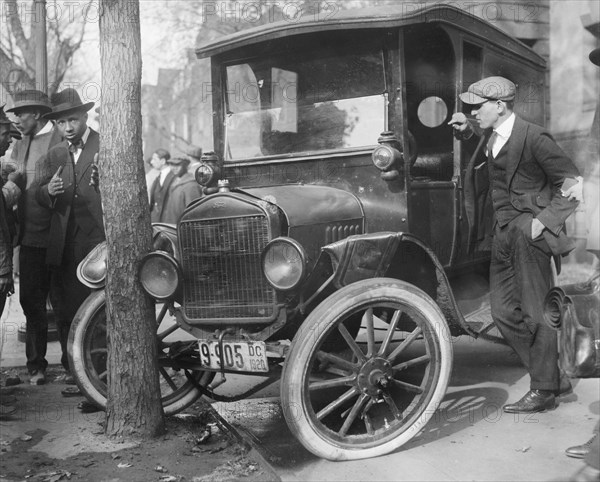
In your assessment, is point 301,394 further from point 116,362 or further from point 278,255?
point 116,362

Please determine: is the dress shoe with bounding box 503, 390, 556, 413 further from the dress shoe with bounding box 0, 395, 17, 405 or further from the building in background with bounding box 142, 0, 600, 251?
the building in background with bounding box 142, 0, 600, 251

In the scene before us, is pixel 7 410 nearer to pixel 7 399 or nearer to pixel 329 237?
pixel 7 399

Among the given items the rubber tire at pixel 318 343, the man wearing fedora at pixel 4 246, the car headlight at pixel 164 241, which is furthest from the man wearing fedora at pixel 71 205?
the rubber tire at pixel 318 343

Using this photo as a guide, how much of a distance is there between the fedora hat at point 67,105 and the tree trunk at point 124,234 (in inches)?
66.5

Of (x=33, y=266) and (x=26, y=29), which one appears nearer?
(x=33, y=266)

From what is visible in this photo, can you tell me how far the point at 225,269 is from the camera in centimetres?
410

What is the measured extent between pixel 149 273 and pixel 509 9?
1123 cm

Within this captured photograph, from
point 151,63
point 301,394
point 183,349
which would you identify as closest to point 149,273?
point 183,349

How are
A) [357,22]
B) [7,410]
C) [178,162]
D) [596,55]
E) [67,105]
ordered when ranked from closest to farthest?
1. [596,55]
2. [357,22]
3. [7,410]
4. [67,105]
5. [178,162]

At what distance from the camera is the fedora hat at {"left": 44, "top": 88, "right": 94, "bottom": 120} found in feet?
18.7

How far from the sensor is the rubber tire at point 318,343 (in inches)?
141

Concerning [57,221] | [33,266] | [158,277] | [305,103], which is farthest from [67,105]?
[158,277]

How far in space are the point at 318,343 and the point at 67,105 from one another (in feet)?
10.7

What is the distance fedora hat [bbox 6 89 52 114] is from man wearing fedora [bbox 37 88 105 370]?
0.41 metres
